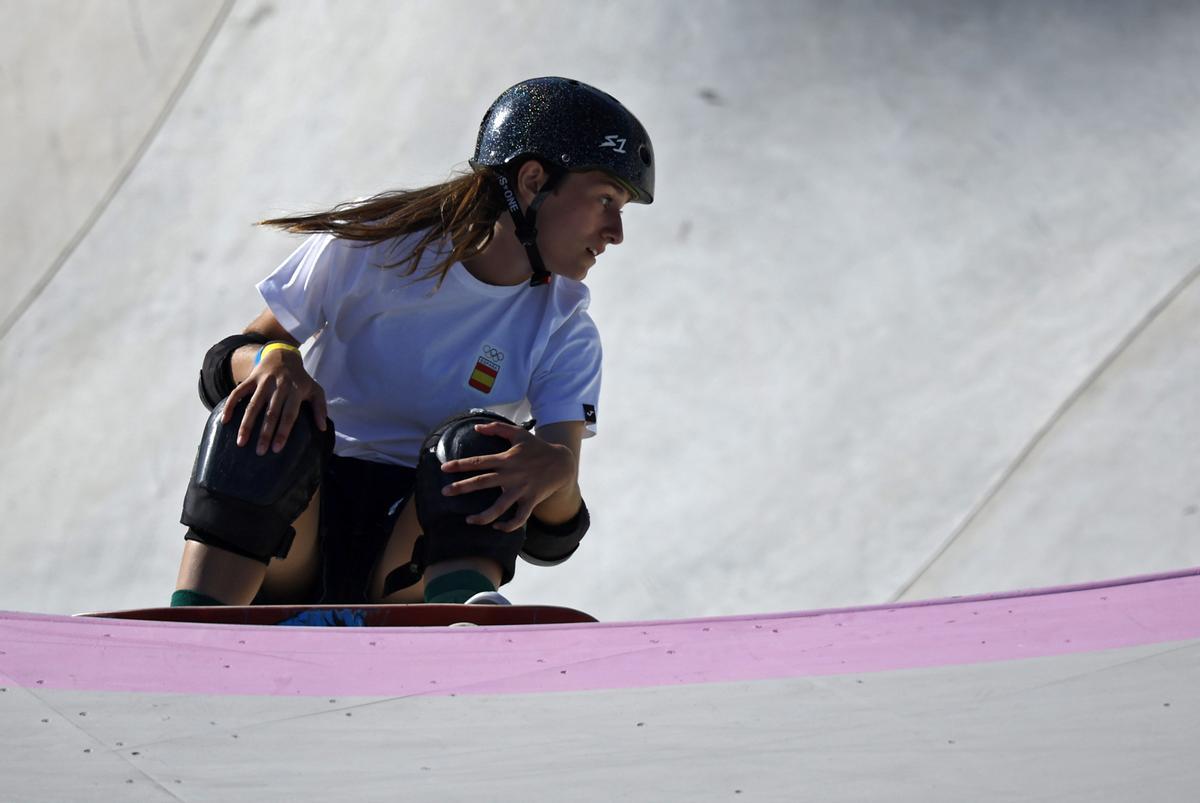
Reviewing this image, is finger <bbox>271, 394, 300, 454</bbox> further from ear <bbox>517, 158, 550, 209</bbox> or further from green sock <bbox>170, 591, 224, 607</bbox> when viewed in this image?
ear <bbox>517, 158, 550, 209</bbox>

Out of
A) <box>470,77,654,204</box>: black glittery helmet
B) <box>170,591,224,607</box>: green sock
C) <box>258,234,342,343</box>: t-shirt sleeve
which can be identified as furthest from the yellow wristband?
<box>470,77,654,204</box>: black glittery helmet

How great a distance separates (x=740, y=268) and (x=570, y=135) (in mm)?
1836

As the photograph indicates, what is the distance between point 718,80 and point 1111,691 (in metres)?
3.42

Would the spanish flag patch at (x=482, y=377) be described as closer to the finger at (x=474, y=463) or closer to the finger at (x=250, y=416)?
the finger at (x=474, y=463)

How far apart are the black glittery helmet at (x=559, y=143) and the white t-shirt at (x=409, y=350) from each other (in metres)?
0.14

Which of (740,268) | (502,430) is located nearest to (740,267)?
(740,268)

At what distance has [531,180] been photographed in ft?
9.16

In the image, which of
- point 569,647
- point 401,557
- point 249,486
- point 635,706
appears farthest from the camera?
point 401,557

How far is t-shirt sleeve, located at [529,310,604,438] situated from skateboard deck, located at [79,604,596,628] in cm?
47

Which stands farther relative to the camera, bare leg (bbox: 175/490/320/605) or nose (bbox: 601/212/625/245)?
nose (bbox: 601/212/625/245)

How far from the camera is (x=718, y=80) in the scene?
490 cm

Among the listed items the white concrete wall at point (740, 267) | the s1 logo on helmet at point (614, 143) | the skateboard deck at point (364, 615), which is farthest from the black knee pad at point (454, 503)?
the white concrete wall at point (740, 267)

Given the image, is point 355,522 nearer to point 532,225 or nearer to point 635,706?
point 532,225

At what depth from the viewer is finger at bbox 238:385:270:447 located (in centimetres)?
229
